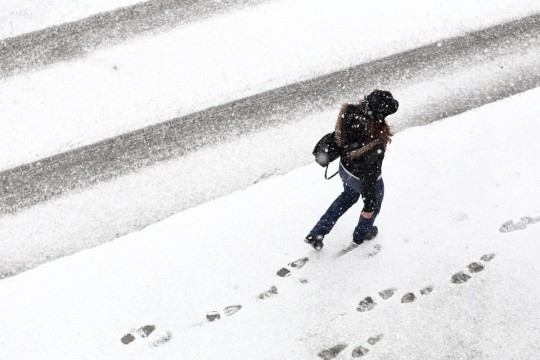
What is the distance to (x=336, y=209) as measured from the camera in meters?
5.04

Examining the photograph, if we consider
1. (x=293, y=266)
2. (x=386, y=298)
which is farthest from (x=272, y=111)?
(x=386, y=298)

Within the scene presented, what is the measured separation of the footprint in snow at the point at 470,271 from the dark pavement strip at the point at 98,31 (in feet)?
14.4

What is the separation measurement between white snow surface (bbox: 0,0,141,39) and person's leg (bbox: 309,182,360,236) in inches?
165

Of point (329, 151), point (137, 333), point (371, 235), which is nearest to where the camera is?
point (329, 151)

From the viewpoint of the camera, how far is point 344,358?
191 inches

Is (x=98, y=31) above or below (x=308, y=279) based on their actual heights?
above

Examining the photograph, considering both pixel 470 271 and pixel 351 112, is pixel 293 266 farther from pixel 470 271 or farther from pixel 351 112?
pixel 351 112

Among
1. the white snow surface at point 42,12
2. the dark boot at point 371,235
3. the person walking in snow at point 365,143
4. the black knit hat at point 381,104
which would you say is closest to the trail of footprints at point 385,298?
the dark boot at point 371,235

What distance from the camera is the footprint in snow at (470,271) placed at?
525 centimetres

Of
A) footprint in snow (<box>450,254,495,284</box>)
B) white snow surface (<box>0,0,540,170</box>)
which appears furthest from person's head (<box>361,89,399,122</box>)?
white snow surface (<box>0,0,540,170</box>)

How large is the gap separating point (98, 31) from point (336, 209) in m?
4.10

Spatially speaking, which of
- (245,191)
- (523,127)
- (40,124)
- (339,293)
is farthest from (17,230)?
(523,127)

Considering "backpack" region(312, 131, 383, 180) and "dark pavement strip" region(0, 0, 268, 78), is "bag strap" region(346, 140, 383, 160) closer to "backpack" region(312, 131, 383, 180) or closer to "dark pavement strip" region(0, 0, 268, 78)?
"backpack" region(312, 131, 383, 180)

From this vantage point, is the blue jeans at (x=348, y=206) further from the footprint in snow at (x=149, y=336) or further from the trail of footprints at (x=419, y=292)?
the footprint in snow at (x=149, y=336)
